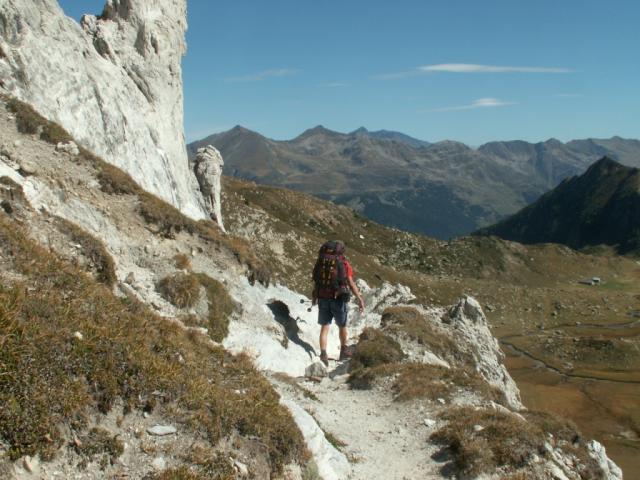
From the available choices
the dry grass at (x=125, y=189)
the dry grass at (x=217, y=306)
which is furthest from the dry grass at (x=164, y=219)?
the dry grass at (x=217, y=306)

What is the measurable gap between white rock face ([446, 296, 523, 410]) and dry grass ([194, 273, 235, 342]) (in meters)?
16.8

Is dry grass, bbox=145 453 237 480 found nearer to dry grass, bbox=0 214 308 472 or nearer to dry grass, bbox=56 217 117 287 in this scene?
dry grass, bbox=0 214 308 472

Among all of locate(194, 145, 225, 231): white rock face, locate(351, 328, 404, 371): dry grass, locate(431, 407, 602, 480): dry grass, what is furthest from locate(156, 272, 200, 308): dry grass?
locate(194, 145, 225, 231): white rock face

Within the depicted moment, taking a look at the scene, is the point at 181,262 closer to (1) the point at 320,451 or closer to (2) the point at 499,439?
(1) the point at 320,451

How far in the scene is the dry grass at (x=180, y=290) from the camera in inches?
747

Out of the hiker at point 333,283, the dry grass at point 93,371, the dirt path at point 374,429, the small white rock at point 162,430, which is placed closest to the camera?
the dry grass at point 93,371

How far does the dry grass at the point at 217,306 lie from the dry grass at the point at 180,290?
81 centimetres

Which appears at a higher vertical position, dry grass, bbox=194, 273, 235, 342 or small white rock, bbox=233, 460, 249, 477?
dry grass, bbox=194, 273, 235, 342

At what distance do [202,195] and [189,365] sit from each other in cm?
3347

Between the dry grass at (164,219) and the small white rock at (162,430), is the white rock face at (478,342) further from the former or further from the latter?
the small white rock at (162,430)

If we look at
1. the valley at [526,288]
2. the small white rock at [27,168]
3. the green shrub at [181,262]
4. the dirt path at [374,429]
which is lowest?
the valley at [526,288]

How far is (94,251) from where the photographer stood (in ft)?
54.2

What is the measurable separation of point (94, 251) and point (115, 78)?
2129 cm

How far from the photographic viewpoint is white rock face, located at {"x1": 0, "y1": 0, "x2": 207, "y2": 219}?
27.0 m
